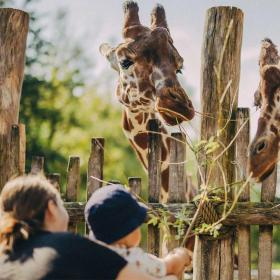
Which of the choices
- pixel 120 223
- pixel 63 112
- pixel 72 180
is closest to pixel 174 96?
pixel 72 180

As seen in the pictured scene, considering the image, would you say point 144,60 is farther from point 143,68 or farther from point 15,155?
point 15,155

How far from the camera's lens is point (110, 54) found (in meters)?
5.96

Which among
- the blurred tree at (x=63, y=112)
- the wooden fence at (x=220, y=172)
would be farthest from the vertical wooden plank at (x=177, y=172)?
the blurred tree at (x=63, y=112)

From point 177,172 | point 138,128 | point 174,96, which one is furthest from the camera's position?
point 138,128

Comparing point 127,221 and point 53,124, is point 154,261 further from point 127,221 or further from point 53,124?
point 53,124

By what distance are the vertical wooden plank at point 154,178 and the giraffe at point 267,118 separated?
612 millimetres

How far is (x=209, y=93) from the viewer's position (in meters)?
4.27

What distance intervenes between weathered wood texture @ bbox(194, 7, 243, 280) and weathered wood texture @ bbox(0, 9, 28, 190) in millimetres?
1404

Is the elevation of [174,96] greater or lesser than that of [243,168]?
greater

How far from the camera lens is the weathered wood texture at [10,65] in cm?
484

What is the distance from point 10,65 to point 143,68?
1195 mm

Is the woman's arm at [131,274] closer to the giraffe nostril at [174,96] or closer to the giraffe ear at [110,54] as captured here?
the giraffe nostril at [174,96]

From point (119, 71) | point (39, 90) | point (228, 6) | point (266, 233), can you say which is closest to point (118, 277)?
point (266, 233)

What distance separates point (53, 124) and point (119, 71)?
1246 cm
